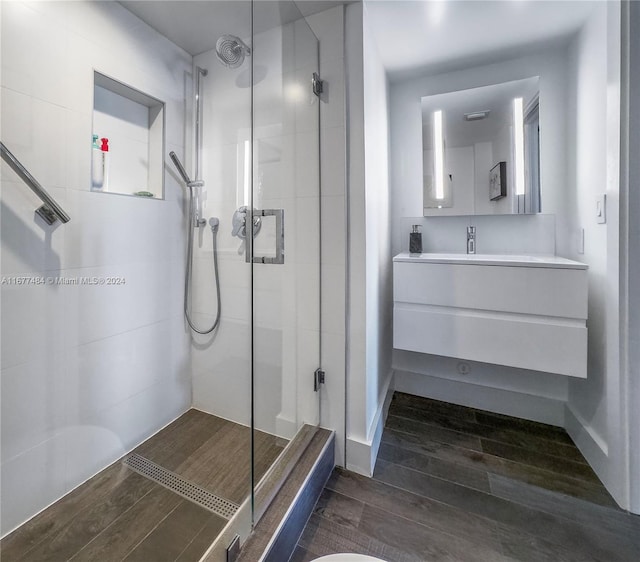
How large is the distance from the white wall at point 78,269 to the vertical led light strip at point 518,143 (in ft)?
5.97

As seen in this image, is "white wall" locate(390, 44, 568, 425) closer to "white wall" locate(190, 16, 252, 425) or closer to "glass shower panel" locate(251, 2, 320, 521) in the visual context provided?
"glass shower panel" locate(251, 2, 320, 521)

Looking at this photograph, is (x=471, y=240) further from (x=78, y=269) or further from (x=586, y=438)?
(x=78, y=269)

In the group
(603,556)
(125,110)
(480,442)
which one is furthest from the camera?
(480,442)

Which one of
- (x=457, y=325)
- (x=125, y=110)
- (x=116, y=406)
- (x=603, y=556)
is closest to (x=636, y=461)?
(x=603, y=556)

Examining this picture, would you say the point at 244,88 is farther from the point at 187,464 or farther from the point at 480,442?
the point at 480,442

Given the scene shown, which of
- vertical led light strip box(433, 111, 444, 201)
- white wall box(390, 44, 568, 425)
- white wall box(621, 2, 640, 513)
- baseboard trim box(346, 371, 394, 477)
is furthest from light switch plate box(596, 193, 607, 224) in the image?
baseboard trim box(346, 371, 394, 477)

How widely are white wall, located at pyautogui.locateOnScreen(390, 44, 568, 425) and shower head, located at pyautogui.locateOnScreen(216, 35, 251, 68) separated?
1.10 m

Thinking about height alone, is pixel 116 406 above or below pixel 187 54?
below

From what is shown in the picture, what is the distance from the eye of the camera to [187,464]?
50.8 inches

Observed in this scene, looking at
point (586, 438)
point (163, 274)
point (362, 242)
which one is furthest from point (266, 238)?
point (586, 438)

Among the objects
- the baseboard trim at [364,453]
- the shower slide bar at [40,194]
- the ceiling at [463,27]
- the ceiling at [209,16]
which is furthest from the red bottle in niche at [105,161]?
the baseboard trim at [364,453]

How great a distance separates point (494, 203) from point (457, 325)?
80cm

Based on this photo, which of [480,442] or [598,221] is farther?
[480,442]

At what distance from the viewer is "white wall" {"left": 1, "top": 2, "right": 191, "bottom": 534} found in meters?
1.03
